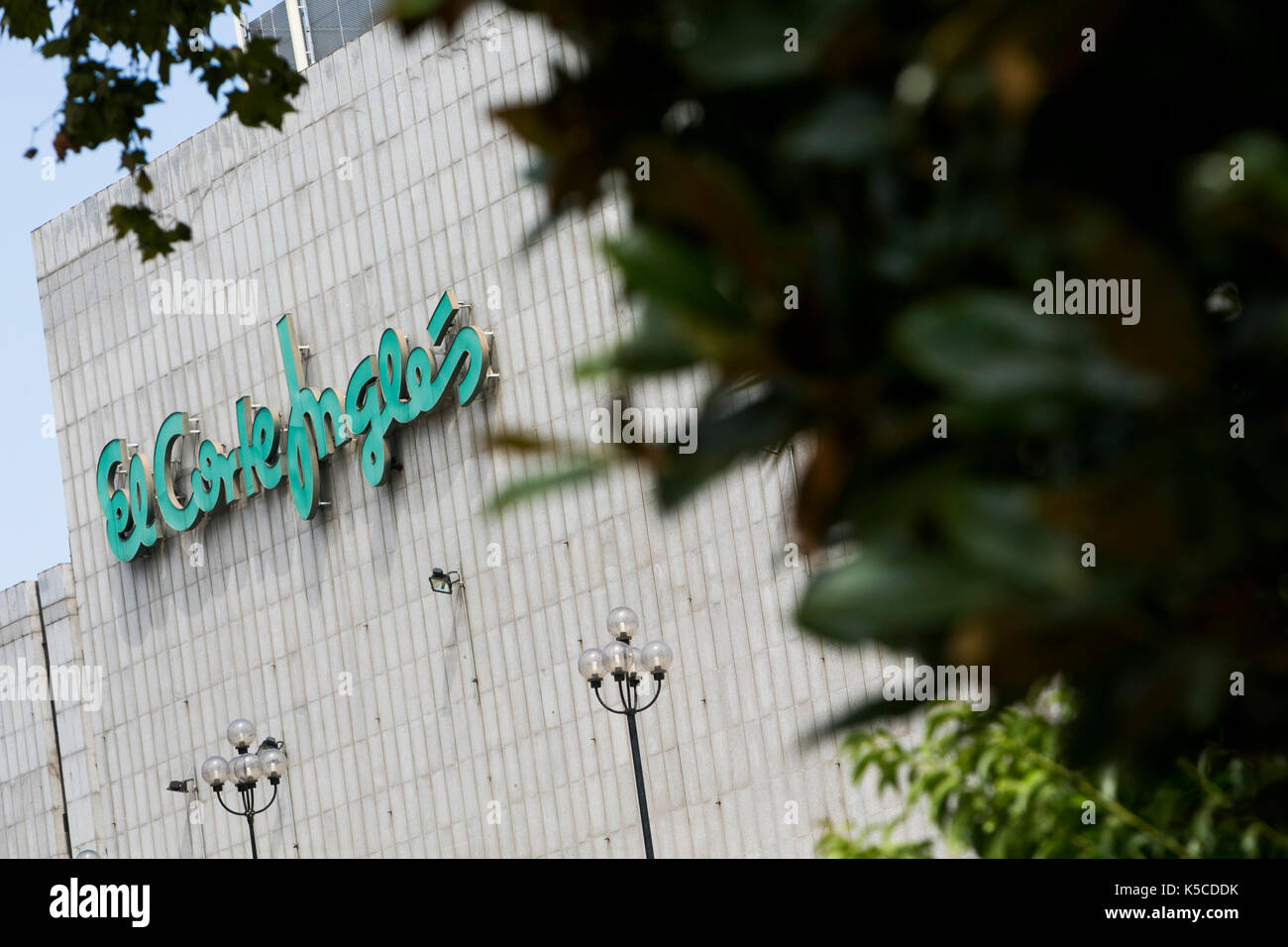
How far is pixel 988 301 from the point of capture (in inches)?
45.3

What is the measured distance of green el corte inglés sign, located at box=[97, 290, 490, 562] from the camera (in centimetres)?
2511

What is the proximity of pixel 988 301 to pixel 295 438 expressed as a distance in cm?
2631

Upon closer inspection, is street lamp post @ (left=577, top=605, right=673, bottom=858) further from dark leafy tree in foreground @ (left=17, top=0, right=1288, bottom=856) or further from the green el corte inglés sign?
dark leafy tree in foreground @ (left=17, top=0, right=1288, bottom=856)

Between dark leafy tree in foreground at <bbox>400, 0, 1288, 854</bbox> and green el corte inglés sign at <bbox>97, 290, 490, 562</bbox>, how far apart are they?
2328 centimetres

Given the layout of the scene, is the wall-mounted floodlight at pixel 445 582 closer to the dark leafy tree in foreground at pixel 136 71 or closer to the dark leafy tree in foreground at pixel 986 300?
the dark leafy tree in foreground at pixel 136 71

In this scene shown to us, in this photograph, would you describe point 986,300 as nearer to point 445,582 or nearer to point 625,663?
point 625,663

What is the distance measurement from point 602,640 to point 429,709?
3203 millimetres

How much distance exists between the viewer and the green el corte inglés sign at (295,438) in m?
25.1

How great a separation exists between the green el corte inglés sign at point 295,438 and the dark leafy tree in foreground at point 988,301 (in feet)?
76.4

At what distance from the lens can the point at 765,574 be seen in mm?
21641

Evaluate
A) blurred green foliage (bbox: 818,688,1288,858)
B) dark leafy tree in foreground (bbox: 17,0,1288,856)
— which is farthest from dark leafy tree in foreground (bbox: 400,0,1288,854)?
blurred green foliage (bbox: 818,688,1288,858)
